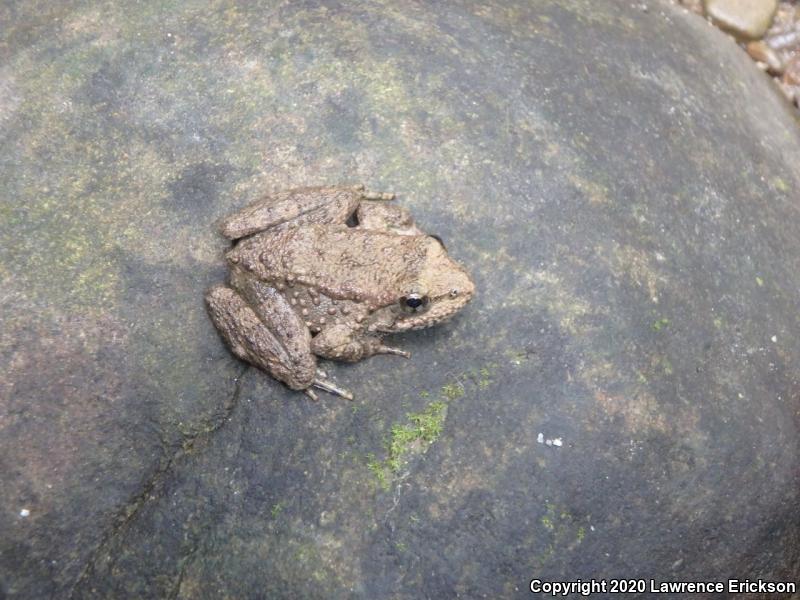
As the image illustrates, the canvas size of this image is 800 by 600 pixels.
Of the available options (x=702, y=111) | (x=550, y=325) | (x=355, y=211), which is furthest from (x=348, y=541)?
(x=702, y=111)

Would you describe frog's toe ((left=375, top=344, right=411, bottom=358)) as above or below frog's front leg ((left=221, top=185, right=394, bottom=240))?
below

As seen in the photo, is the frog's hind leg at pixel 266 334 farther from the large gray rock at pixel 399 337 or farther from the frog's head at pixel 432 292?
the frog's head at pixel 432 292

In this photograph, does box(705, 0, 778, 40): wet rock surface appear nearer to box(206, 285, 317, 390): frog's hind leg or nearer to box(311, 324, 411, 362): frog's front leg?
box(311, 324, 411, 362): frog's front leg

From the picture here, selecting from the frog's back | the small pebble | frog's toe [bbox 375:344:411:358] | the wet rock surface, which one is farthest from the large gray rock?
the wet rock surface

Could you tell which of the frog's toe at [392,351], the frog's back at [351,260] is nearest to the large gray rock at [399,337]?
the frog's toe at [392,351]

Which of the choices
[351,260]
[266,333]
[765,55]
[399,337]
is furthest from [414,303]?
[765,55]

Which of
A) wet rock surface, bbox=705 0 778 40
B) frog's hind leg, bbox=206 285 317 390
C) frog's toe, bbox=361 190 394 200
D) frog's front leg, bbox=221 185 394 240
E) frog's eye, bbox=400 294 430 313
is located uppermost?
wet rock surface, bbox=705 0 778 40

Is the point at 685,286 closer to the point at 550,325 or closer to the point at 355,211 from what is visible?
the point at 550,325
